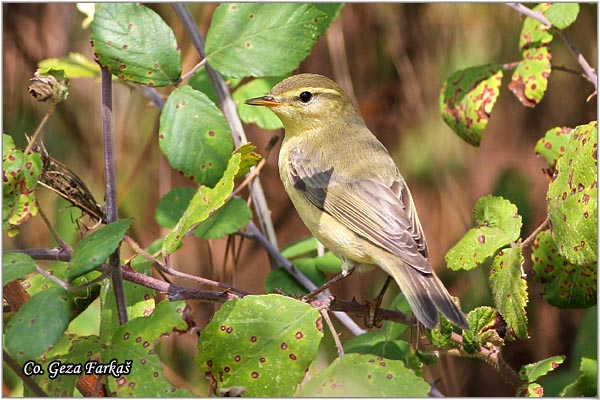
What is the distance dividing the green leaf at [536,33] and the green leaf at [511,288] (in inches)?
32.3

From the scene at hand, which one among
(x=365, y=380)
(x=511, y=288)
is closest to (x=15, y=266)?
(x=365, y=380)

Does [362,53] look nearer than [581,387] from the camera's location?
No

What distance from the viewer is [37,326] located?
1439mm

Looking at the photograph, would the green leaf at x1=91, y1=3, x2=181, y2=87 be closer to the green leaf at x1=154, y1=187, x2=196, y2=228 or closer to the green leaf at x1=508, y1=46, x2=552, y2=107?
the green leaf at x1=154, y1=187, x2=196, y2=228

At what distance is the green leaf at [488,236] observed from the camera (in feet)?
5.95

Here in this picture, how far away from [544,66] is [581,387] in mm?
1061

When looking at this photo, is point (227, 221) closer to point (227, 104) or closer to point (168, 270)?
point (227, 104)

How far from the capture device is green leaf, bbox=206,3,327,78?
193 centimetres

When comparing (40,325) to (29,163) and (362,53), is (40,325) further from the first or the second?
(362,53)

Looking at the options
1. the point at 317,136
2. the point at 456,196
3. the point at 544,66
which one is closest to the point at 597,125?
the point at 544,66

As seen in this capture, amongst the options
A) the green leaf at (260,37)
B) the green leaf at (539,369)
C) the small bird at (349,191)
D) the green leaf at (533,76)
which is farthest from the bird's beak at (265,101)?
the green leaf at (539,369)

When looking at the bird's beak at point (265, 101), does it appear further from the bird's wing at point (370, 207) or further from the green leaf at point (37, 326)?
the green leaf at point (37, 326)

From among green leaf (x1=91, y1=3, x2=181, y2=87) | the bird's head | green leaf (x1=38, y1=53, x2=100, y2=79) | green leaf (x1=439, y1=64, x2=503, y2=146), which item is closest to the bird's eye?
the bird's head

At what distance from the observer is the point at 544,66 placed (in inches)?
88.5
